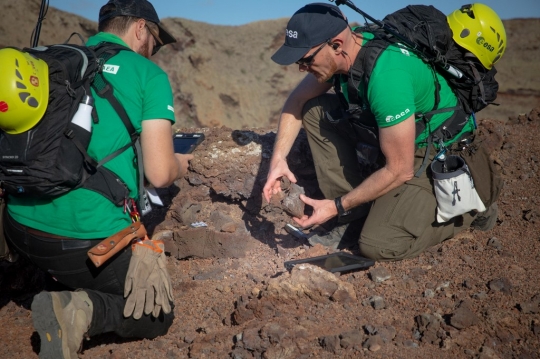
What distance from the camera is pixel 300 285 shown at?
3381 millimetres

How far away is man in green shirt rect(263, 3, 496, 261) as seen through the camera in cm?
346

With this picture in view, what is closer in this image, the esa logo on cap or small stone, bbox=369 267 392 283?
the esa logo on cap

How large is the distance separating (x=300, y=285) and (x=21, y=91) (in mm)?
1962

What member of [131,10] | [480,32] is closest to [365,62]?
[480,32]

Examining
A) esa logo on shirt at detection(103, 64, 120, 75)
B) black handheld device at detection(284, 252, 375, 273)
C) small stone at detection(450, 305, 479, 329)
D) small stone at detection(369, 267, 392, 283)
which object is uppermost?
esa logo on shirt at detection(103, 64, 120, 75)

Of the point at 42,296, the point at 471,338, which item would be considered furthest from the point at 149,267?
the point at 471,338

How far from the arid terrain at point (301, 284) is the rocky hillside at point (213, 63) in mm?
7264

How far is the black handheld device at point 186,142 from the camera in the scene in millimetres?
4535

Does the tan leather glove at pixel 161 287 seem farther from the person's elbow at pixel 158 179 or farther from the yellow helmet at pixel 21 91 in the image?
the yellow helmet at pixel 21 91

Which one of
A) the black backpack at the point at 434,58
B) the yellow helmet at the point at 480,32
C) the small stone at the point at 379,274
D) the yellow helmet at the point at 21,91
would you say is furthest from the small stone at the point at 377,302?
the yellow helmet at the point at 21,91

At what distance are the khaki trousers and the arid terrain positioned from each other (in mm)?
117

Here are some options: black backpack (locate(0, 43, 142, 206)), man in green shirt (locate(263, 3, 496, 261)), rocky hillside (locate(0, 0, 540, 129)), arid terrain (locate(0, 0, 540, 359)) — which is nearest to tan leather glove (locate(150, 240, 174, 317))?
arid terrain (locate(0, 0, 540, 359))

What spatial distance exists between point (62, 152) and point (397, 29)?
2.38 metres

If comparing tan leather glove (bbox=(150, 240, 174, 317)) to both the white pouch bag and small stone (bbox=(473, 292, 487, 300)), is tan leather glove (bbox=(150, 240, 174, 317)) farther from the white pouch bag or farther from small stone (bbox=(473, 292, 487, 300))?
the white pouch bag
